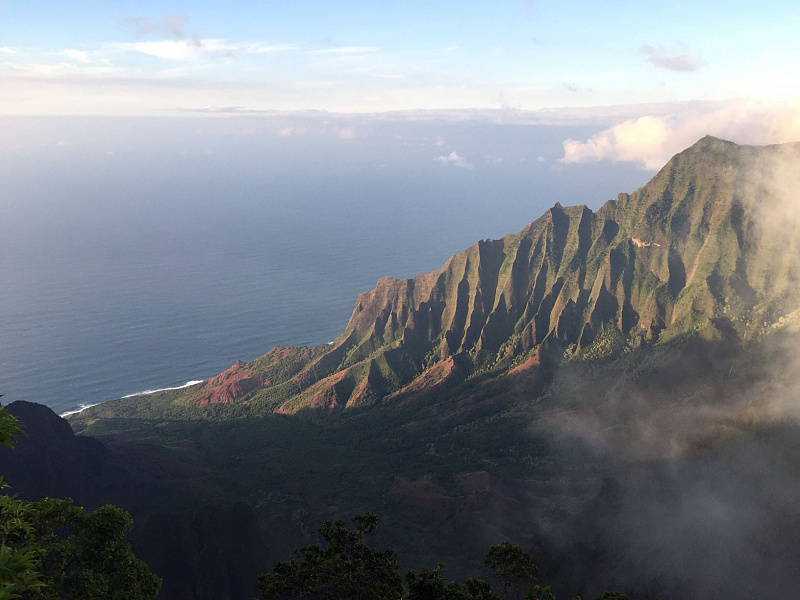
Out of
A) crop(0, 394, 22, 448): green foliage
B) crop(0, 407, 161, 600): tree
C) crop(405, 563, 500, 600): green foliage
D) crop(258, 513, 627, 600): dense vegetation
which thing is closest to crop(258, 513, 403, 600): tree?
crop(258, 513, 627, 600): dense vegetation

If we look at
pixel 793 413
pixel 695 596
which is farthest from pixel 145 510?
pixel 793 413

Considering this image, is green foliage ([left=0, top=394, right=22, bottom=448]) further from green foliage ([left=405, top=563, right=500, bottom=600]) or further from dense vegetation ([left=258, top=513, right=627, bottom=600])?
green foliage ([left=405, top=563, right=500, bottom=600])

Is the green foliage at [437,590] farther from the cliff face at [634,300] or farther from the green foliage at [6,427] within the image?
the cliff face at [634,300]

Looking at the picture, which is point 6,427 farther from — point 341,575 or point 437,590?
point 437,590

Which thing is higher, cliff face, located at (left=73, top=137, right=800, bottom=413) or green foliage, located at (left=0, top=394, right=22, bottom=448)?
green foliage, located at (left=0, top=394, right=22, bottom=448)

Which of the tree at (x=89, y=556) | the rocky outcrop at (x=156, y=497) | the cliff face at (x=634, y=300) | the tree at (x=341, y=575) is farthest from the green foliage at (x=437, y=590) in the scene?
the cliff face at (x=634, y=300)

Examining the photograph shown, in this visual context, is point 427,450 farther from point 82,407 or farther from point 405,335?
point 82,407
